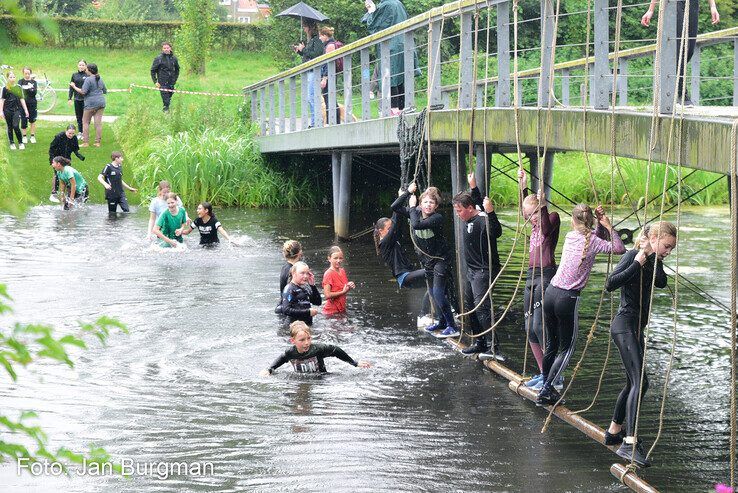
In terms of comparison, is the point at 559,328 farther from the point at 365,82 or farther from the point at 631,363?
the point at 365,82

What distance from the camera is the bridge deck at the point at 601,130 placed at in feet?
23.3

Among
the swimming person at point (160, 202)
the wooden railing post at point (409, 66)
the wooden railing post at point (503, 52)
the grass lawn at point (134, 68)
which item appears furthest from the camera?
the grass lawn at point (134, 68)

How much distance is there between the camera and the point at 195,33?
1649 inches

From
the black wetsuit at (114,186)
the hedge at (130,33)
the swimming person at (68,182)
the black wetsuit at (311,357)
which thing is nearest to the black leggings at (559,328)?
the black wetsuit at (311,357)

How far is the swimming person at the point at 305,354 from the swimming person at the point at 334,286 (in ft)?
7.87

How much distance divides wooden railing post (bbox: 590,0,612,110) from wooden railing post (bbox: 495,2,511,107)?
2041 millimetres

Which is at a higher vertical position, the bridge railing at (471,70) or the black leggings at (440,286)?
the bridge railing at (471,70)

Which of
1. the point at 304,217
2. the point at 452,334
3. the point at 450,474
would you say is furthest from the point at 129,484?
the point at 304,217

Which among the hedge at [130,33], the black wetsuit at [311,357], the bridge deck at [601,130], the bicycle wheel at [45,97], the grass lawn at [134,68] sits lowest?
the black wetsuit at [311,357]

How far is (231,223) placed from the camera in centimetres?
2222

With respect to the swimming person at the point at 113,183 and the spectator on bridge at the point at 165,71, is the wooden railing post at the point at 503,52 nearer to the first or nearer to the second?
the swimming person at the point at 113,183

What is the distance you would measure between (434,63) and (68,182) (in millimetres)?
13318

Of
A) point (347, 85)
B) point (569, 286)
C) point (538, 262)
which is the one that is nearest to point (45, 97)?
point (347, 85)

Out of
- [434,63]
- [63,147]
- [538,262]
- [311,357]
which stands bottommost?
[311,357]
